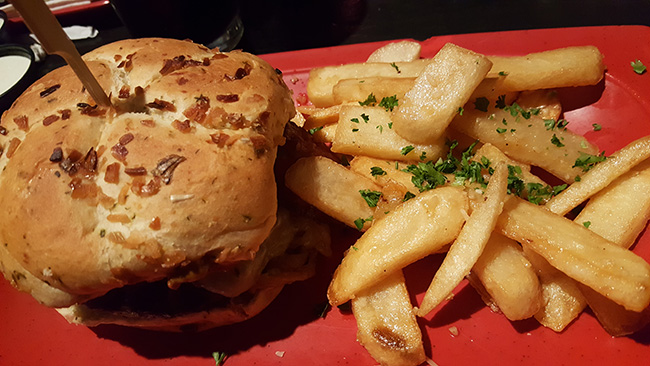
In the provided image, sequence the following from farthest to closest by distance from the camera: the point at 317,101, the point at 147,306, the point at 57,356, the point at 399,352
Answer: the point at 317,101, the point at 57,356, the point at 147,306, the point at 399,352

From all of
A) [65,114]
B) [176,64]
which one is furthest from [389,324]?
[65,114]

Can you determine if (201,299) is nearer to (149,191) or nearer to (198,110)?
(149,191)

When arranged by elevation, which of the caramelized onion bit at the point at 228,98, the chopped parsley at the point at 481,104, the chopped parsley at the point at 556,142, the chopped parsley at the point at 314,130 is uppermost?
the caramelized onion bit at the point at 228,98

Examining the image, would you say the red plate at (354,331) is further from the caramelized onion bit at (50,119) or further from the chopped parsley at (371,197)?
the caramelized onion bit at (50,119)

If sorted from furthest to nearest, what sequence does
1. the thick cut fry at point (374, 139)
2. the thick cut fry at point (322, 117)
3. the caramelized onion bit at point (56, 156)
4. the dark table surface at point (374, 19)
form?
the dark table surface at point (374, 19), the thick cut fry at point (322, 117), the thick cut fry at point (374, 139), the caramelized onion bit at point (56, 156)

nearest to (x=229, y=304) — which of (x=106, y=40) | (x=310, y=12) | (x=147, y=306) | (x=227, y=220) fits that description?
(x=147, y=306)

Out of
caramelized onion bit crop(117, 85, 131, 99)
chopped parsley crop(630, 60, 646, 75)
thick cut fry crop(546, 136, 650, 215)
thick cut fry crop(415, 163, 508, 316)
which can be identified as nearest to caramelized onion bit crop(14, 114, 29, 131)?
caramelized onion bit crop(117, 85, 131, 99)

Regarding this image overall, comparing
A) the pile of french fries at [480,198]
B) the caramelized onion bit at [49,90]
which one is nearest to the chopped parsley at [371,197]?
the pile of french fries at [480,198]

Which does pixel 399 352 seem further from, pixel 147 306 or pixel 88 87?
pixel 88 87
